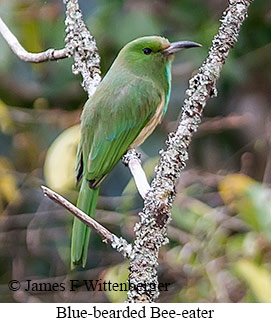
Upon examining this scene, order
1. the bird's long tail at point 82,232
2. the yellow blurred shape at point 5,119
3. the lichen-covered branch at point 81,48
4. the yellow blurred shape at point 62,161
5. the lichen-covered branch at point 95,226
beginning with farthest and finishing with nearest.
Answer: the yellow blurred shape at point 5,119, the yellow blurred shape at point 62,161, the lichen-covered branch at point 81,48, the bird's long tail at point 82,232, the lichen-covered branch at point 95,226

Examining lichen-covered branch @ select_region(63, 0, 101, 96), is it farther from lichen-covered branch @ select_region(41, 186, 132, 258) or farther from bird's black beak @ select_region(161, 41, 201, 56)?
lichen-covered branch @ select_region(41, 186, 132, 258)

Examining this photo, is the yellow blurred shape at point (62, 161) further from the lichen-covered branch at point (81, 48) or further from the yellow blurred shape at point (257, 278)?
the yellow blurred shape at point (257, 278)

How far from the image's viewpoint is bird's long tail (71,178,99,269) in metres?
1.52

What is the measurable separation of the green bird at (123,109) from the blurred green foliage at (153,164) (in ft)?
0.81

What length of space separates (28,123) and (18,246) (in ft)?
1.24

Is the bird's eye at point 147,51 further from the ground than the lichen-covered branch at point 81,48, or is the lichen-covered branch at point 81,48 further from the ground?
the lichen-covered branch at point 81,48

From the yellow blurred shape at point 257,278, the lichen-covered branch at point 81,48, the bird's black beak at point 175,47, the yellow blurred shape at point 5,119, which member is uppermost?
the yellow blurred shape at point 5,119

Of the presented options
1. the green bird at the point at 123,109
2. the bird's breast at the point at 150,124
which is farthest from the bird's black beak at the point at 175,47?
the bird's breast at the point at 150,124

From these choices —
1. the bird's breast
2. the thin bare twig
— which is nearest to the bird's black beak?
the bird's breast

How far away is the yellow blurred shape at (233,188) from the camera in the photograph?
6.68 ft

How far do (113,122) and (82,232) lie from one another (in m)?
0.27

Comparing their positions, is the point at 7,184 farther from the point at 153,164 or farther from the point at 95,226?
the point at 95,226

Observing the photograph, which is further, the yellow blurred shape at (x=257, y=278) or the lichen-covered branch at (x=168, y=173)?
the yellow blurred shape at (x=257, y=278)
